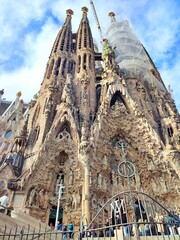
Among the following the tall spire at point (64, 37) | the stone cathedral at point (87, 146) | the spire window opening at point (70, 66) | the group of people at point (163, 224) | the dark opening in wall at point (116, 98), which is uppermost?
the tall spire at point (64, 37)

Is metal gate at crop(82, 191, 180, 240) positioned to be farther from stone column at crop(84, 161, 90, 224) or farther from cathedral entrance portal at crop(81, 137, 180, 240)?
stone column at crop(84, 161, 90, 224)

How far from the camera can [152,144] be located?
1420 cm

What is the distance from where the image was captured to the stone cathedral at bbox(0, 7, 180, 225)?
11414 mm

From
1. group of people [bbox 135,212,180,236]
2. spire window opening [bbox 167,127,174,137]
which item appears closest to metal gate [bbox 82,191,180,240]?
group of people [bbox 135,212,180,236]

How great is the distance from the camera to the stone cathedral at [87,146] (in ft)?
37.4

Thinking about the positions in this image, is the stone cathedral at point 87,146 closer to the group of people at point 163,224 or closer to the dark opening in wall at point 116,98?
the dark opening in wall at point 116,98

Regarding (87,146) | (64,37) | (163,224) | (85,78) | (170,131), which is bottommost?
(163,224)

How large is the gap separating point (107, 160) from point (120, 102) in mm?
5344

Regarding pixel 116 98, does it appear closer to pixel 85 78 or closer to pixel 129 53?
pixel 85 78

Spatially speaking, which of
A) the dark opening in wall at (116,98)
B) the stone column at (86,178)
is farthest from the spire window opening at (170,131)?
the stone column at (86,178)

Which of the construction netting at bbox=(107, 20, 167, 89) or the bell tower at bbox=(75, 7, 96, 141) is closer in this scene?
the bell tower at bbox=(75, 7, 96, 141)

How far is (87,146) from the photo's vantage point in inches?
492

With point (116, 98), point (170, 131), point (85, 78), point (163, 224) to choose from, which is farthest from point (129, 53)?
point (163, 224)

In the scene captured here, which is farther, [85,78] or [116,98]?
[85,78]
